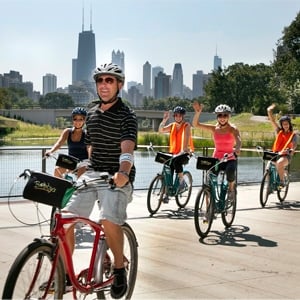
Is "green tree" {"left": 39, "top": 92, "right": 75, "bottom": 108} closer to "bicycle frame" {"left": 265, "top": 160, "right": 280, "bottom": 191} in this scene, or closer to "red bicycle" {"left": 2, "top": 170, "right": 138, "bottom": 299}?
"bicycle frame" {"left": 265, "top": 160, "right": 280, "bottom": 191}

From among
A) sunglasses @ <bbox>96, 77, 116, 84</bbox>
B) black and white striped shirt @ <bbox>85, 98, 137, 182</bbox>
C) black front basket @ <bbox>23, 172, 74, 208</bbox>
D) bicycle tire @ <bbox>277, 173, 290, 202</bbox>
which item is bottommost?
bicycle tire @ <bbox>277, 173, 290, 202</bbox>

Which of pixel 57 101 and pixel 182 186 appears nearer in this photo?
pixel 182 186

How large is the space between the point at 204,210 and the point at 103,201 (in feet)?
13.7

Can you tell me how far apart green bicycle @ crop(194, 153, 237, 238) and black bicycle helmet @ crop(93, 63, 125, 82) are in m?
3.87

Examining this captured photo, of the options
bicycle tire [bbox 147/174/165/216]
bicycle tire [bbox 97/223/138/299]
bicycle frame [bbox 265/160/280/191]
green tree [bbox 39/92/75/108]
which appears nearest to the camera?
bicycle tire [bbox 97/223/138/299]

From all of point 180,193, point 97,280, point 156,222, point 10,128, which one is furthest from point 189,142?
point 10,128

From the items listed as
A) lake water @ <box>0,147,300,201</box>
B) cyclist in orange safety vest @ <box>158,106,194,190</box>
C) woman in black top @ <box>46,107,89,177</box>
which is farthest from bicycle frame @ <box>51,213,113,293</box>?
cyclist in orange safety vest @ <box>158,106,194,190</box>

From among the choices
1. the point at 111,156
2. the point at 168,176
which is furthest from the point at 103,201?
the point at 168,176

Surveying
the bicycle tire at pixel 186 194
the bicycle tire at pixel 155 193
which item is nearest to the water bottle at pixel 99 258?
the bicycle tire at pixel 155 193

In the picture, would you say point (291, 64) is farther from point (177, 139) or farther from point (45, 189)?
point (45, 189)

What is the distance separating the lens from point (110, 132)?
195 inches

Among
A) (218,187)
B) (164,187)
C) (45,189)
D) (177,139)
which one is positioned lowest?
(164,187)

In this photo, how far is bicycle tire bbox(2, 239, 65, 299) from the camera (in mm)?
4059

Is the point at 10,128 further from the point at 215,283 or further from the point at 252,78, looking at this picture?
the point at 215,283
